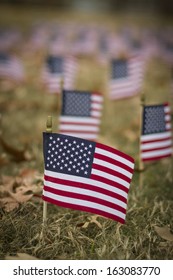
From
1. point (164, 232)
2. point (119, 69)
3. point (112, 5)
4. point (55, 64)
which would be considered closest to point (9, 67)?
point (55, 64)

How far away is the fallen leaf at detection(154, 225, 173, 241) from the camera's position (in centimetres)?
358

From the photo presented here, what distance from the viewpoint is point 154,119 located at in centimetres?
453

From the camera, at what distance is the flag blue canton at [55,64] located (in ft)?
26.1

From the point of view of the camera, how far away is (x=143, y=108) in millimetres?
4406

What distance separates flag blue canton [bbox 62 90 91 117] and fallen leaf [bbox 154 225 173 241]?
7.18 feet

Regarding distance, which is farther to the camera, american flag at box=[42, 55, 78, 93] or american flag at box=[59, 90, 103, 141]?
american flag at box=[42, 55, 78, 93]

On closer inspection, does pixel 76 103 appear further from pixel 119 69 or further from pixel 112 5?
pixel 112 5

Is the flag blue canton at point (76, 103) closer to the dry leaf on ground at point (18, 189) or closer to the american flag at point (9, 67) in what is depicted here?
the dry leaf on ground at point (18, 189)

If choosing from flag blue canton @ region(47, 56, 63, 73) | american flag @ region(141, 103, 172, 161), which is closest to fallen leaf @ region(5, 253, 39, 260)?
american flag @ region(141, 103, 172, 161)

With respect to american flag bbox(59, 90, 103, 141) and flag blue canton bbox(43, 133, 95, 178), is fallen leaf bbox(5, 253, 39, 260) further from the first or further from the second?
american flag bbox(59, 90, 103, 141)

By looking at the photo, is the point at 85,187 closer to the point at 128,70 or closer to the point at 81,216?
the point at 81,216

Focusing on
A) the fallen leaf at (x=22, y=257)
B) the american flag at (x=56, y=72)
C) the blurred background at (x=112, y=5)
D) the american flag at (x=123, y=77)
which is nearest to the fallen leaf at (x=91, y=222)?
the fallen leaf at (x=22, y=257)

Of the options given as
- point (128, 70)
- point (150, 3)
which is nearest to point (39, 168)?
point (128, 70)

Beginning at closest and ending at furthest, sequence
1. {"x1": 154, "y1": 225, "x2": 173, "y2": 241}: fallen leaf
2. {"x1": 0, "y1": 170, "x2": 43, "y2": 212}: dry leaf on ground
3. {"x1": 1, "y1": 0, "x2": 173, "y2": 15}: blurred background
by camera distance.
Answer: {"x1": 154, "y1": 225, "x2": 173, "y2": 241}: fallen leaf
{"x1": 0, "y1": 170, "x2": 43, "y2": 212}: dry leaf on ground
{"x1": 1, "y1": 0, "x2": 173, "y2": 15}: blurred background
